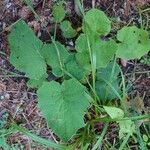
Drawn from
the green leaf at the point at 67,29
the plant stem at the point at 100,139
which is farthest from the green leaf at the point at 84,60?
the plant stem at the point at 100,139

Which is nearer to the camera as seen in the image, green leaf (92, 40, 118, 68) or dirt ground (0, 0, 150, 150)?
green leaf (92, 40, 118, 68)

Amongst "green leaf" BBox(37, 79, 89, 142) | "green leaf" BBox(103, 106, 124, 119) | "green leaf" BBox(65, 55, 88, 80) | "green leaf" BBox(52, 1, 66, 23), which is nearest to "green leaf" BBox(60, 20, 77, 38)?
"green leaf" BBox(52, 1, 66, 23)

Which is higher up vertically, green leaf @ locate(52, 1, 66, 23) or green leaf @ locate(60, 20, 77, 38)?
green leaf @ locate(52, 1, 66, 23)

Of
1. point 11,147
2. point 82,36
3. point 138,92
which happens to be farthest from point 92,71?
point 11,147

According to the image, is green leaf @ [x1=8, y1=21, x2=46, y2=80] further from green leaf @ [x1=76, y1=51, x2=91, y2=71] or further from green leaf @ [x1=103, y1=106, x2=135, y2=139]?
green leaf @ [x1=103, y1=106, x2=135, y2=139]

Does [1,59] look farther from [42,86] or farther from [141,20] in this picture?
[141,20]
